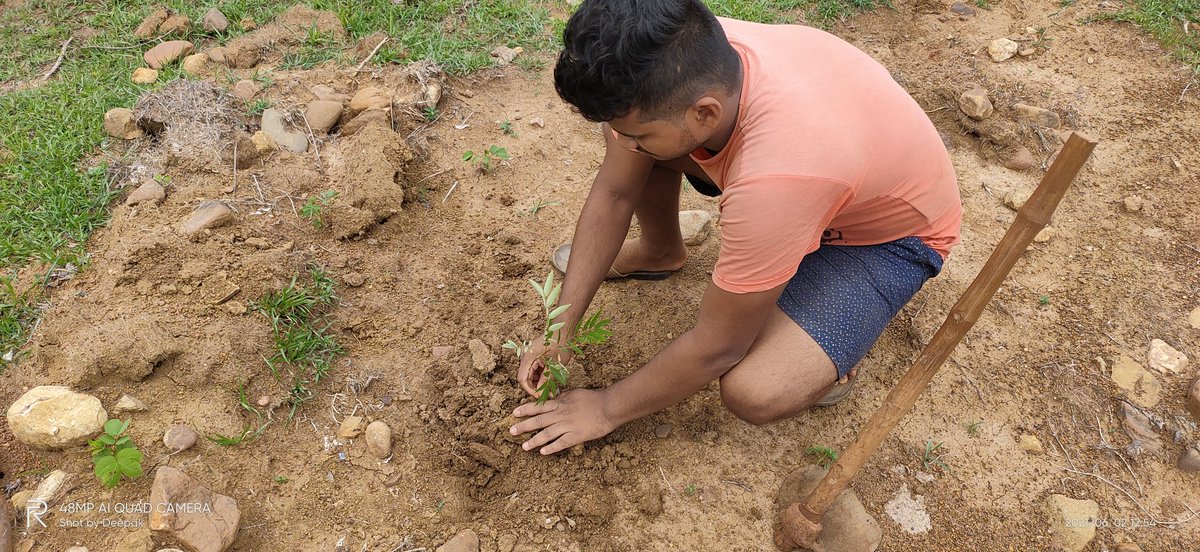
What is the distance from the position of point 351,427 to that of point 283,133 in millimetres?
1280

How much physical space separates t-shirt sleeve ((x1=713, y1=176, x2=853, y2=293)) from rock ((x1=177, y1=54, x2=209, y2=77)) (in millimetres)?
2568

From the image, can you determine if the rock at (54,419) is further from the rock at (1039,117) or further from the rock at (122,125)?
the rock at (1039,117)

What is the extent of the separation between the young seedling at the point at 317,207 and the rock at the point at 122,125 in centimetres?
81

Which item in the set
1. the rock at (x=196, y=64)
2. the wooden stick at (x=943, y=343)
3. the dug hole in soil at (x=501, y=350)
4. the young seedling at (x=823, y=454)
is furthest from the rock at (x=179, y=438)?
the rock at (x=196, y=64)

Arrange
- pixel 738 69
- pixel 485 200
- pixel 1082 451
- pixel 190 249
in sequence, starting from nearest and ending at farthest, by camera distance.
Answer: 1. pixel 738 69
2. pixel 1082 451
3. pixel 190 249
4. pixel 485 200

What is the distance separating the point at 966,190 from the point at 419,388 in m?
2.21

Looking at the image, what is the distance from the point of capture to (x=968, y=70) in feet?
10.6

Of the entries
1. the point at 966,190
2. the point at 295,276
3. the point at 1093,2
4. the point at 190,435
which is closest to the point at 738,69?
the point at 295,276

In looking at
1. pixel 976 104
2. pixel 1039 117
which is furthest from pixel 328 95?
pixel 1039 117

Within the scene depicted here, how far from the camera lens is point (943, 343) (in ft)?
5.02

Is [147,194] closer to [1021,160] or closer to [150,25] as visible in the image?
[150,25]

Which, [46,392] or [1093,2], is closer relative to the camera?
[46,392]

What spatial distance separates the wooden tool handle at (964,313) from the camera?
124cm

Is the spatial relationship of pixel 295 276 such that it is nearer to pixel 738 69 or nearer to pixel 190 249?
pixel 190 249
